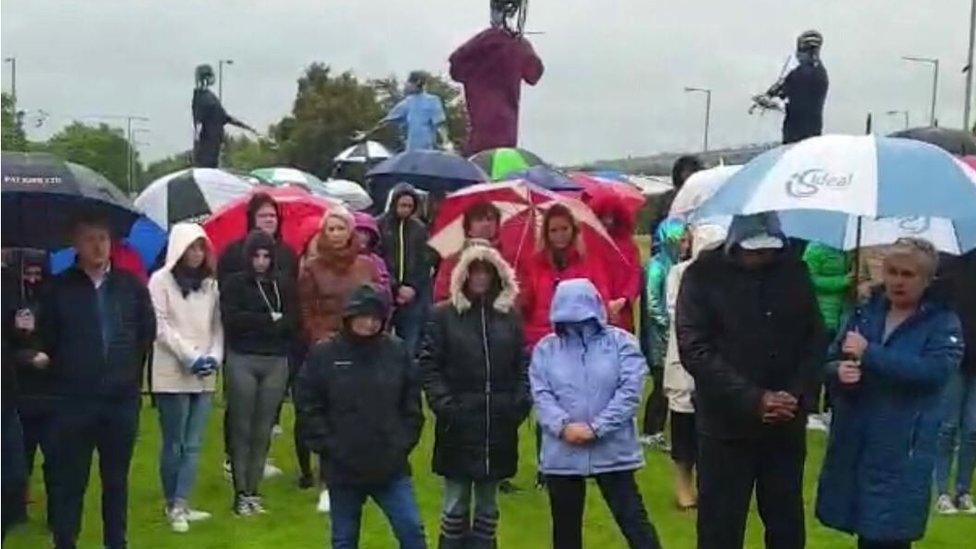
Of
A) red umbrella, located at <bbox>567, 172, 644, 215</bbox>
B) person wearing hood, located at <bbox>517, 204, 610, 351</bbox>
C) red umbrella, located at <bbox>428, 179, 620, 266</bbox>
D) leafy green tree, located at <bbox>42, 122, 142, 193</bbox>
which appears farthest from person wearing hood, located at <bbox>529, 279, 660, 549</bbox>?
leafy green tree, located at <bbox>42, 122, 142, 193</bbox>

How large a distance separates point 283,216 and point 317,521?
133 inches

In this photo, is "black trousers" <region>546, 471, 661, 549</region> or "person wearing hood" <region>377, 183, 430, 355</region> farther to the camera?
"person wearing hood" <region>377, 183, 430, 355</region>

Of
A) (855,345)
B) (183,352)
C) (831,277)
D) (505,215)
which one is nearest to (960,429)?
(831,277)

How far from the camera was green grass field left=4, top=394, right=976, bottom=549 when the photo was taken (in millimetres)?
8594

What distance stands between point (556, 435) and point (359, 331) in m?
1.04

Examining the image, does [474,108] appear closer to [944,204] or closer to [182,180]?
[182,180]

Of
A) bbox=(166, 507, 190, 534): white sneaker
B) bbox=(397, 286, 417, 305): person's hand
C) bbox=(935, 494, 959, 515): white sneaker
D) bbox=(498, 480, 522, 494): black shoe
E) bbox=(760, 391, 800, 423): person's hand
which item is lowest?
bbox=(166, 507, 190, 534): white sneaker

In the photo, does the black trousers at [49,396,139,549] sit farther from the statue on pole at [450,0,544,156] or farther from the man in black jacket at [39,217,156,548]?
the statue on pole at [450,0,544,156]

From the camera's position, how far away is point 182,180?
13.1 metres

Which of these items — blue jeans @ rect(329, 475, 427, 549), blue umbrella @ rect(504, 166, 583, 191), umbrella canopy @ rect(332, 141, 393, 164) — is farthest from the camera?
umbrella canopy @ rect(332, 141, 393, 164)

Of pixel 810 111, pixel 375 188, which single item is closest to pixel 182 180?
pixel 375 188

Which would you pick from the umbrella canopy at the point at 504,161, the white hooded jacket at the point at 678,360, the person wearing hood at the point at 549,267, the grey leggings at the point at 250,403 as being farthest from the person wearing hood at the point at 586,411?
the umbrella canopy at the point at 504,161

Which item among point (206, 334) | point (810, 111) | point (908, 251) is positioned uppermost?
point (810, 111)

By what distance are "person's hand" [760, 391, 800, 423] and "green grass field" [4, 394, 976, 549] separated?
7.04ft
